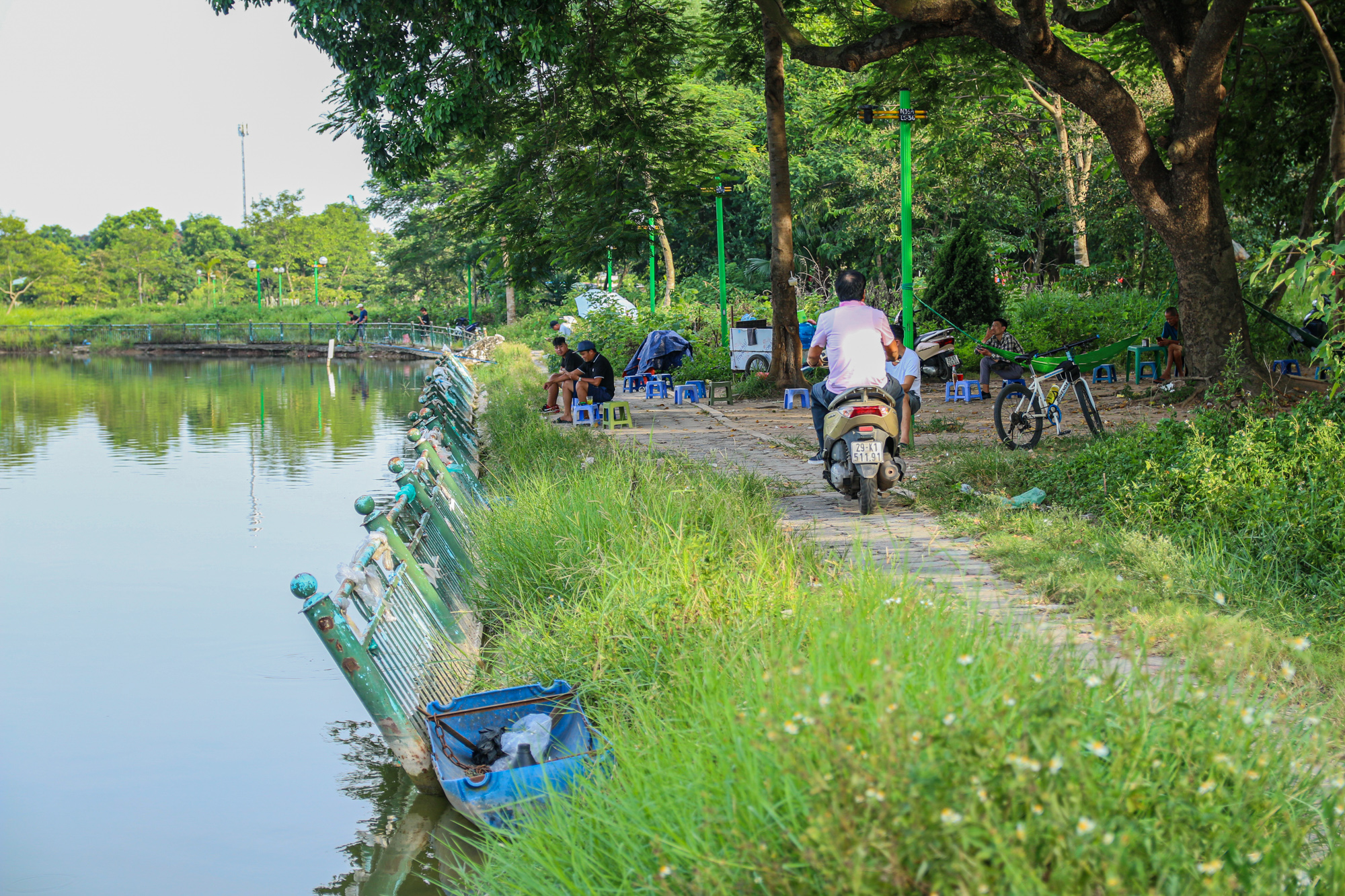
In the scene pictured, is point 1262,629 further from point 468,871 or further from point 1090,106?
point 1090,106

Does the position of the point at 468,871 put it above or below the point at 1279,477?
below

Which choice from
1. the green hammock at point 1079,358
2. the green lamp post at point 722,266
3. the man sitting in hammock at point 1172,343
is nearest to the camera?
the green hammock at point 1079,358

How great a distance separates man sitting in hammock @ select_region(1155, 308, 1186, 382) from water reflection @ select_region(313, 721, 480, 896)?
13.1 meters

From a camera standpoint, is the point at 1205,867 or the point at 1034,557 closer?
the point at 1205,867

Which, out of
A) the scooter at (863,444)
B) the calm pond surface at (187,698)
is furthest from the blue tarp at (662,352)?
the scooter at (863,444)

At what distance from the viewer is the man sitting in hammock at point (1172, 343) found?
634 inches

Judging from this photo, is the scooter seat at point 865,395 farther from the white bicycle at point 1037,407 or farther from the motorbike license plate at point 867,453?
the white bicycle at point 1037,407

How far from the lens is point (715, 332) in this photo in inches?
1024

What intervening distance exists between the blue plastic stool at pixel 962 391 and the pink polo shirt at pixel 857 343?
29.3 feet

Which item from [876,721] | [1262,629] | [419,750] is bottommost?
[419,750]

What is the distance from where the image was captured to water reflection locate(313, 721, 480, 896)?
493cm

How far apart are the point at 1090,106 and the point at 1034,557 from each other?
21.7 feet

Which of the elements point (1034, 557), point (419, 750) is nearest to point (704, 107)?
point (1034, 557)

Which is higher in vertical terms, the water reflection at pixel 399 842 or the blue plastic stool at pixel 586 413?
the blue plastic stool at pixel 586 413
